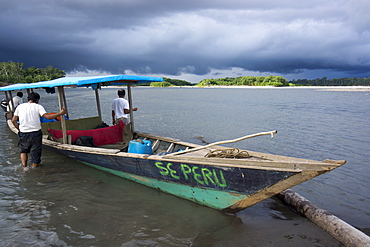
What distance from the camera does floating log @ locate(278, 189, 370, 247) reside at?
356 cm

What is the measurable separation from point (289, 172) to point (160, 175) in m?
2.57

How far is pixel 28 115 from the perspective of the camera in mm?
6527

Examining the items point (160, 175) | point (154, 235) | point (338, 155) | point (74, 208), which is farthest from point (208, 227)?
point (338, 155)

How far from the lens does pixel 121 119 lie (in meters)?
8.25

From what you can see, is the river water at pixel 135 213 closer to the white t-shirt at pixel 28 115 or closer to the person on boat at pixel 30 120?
the person on boat at pixel 30 120

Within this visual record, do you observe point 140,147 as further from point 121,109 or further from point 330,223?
point 330,223

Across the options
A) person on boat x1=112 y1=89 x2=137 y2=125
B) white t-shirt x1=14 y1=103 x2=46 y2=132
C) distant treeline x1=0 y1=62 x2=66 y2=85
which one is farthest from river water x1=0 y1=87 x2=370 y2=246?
distant treeline x1=0 y1=62 x2=66 y2=85

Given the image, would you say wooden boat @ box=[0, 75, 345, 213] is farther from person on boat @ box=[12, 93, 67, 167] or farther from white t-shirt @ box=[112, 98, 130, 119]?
white t-shirt @ box=[112, 98, 130, 119]

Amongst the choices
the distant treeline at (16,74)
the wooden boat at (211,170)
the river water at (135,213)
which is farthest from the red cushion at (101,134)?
the distant treeline at (16,74)

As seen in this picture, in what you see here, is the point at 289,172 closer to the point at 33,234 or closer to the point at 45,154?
the point at 33,234

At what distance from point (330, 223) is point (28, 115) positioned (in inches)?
282

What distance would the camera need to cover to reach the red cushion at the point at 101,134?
25.6ft

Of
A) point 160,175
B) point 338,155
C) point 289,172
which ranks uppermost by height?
point 289,172

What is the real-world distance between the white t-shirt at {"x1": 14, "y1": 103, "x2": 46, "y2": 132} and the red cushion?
47.8 inches
